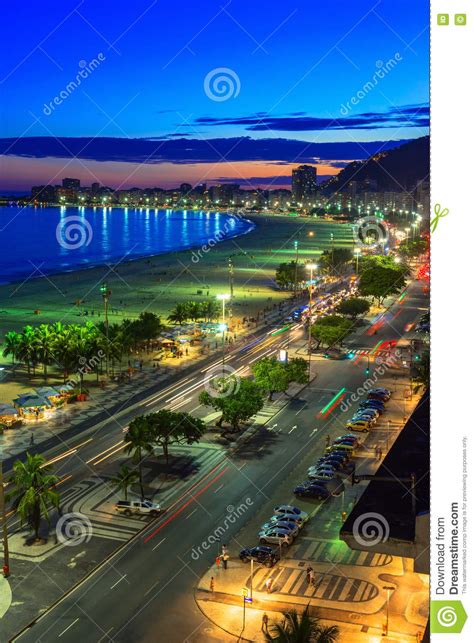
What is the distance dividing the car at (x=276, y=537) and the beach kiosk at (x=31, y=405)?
20.2m

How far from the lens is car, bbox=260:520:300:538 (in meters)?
29.8

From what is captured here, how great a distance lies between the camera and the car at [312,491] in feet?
111

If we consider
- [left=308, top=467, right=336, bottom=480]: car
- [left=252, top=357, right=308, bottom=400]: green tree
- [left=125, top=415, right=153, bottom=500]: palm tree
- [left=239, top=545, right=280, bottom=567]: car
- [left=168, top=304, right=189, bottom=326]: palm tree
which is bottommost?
[left=239, top=545, right=280, bottom=567]: car

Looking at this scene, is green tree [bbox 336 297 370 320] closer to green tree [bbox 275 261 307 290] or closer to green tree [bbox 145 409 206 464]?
green tree [bbox 275 261 307 290]

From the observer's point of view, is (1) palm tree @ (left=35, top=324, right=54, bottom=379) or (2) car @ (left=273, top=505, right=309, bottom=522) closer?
(2) car @ (left=273, top=505, right=309, bottom=522)

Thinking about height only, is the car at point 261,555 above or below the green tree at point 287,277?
below

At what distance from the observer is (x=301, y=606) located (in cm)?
2469

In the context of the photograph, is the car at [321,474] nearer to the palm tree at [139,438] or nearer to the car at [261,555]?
the palm tree at [139,438]

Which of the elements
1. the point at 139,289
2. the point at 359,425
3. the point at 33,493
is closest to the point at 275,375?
the point at 359,425

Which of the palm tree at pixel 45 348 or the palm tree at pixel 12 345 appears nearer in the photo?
the palm tree at pixel 45 348

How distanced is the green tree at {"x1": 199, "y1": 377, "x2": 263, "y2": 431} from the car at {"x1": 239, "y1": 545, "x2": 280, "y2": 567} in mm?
13463

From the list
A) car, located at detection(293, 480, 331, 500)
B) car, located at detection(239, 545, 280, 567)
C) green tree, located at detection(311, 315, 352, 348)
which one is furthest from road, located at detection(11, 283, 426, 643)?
green tree, located at detection(311, 315, 352, 348)

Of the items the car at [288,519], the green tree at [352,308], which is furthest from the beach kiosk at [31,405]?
the green tree at [352,308]

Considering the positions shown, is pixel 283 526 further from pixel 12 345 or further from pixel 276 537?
pixel 12 345
